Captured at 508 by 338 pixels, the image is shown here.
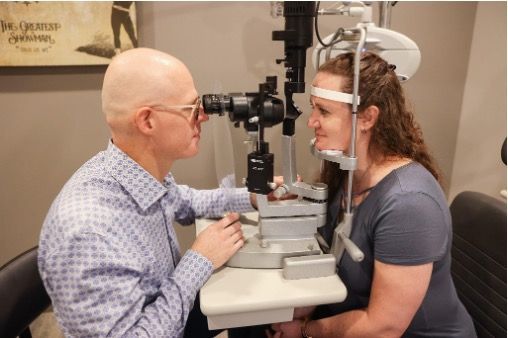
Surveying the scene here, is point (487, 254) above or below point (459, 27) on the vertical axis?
below

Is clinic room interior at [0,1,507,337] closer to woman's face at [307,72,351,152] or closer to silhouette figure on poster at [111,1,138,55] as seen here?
silhouette figure on poster at [111,1,138,55]

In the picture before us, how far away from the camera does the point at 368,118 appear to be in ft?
3.25

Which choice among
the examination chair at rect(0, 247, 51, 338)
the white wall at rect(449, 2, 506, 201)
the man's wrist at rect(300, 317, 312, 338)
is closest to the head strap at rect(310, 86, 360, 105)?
the man's wrist at rect(300, 317, 312, 338)

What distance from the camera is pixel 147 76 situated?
0.88m

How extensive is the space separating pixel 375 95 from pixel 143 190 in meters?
0.63

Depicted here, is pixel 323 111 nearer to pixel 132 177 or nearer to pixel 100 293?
pixel 132 177

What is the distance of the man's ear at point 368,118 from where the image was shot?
976mm

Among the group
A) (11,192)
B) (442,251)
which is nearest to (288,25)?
(442,251)

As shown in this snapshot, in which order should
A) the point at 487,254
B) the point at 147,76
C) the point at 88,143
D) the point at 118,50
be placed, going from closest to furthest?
the point at 147,76 < the point at 487,254 < the point at 118,50 < the point at 88,143

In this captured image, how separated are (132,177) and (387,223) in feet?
2.08

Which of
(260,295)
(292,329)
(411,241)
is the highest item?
(411,241)

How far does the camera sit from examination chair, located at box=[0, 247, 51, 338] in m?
0.99

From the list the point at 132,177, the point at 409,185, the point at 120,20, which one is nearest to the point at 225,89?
the point at 120,20

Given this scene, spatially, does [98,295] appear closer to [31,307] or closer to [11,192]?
[31,307]
